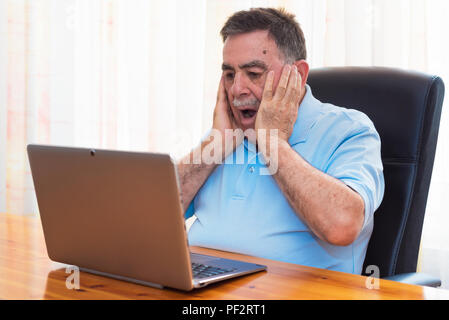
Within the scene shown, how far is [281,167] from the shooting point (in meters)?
1.17

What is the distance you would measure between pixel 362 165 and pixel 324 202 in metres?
0.16

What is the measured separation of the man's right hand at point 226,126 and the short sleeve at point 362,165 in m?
0.29

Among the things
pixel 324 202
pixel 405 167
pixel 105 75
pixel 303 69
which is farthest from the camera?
pixel 105 75

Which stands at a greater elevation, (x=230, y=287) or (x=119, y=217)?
(x=119, y=217)

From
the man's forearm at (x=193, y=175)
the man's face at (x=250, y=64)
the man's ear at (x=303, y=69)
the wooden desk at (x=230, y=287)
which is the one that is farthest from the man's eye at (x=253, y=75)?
the wooden desk at (x=230, y=287)

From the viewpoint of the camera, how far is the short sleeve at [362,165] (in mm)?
1112

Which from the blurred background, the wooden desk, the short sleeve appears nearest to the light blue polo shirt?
the short sleeve

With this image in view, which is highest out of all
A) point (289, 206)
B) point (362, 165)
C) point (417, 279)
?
point (362, 165)

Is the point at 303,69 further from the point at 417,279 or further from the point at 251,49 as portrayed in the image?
the point at 417,279

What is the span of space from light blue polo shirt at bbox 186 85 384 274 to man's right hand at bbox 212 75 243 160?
66mm

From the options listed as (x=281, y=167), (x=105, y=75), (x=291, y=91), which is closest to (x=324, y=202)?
(x=281, y=167)

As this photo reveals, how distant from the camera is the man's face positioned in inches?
53.0
